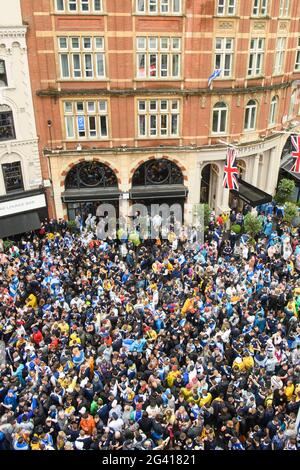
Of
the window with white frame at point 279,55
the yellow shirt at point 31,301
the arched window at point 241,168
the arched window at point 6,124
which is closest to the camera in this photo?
the yellow shirt at point 31,301

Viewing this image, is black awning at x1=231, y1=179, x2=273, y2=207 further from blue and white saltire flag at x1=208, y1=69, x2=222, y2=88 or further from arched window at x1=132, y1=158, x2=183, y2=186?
blue and white saltire flag at x1=208, y1=69, x2=222, y2=88

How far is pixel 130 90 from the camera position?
24.4 meters

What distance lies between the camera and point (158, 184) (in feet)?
90.0

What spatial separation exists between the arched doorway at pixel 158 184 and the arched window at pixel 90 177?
5.25 ft

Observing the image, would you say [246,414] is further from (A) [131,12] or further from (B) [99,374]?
(A) [131,12]

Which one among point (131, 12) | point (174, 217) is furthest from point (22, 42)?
point (174, 217)

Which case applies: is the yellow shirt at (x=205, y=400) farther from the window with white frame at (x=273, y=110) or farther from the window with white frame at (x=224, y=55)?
the window with white frame at (x=273, y=110)

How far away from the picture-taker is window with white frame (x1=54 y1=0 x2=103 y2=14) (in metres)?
22.3

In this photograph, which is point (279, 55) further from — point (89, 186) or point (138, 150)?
point (89, 186)

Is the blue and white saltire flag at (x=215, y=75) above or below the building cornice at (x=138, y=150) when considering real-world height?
above

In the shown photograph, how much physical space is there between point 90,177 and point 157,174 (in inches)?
172

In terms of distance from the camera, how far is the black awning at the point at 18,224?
2442cm

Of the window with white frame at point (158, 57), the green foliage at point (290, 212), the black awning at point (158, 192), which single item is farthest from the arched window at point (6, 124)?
the green foliage at point (290, 212)

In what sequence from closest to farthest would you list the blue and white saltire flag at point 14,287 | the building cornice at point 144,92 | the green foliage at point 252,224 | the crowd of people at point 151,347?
1. the crowd of people at point 151,347
2. the blue and white saltire flag at point 14,287
3. the building cornice at point 144,92
4. the green foliage at point 252,224
